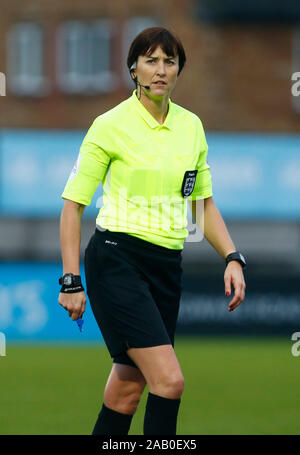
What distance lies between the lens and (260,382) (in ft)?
37.3

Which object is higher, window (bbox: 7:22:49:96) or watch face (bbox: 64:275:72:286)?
window (bbox: 7:22:49:96)

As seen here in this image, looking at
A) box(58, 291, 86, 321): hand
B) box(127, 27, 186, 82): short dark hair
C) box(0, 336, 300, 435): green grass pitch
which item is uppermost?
box(127, 27, 186, 82): short dark hair

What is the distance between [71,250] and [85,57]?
20955 mm

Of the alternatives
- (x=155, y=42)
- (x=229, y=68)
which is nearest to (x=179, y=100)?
(x=229, y=68)

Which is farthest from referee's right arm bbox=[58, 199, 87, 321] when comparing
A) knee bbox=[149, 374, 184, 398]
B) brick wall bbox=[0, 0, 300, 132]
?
brick wall bbox=[0, 0, 300, 132]

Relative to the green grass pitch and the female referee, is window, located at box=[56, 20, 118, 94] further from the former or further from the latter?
the female referee

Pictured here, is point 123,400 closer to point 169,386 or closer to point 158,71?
point 169,386

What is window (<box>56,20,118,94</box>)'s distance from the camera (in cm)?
2566

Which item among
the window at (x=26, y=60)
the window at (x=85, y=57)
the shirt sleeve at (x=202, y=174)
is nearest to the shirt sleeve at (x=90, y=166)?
the shirt sleeve at (x=202, y=174)

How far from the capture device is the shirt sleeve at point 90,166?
537cm

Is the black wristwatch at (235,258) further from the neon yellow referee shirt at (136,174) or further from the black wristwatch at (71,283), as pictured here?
the black wristwatch at (71,283)

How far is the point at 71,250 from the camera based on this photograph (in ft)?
17.4

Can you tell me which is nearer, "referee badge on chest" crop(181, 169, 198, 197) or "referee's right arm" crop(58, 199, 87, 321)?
"referee's right arm" crop(58, 199, 87, 321)

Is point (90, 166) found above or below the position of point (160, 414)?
above
